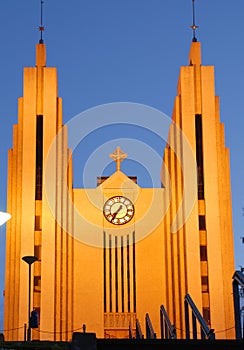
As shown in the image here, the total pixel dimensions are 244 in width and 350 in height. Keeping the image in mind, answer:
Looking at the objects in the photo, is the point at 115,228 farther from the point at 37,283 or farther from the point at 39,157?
the point at 39,157

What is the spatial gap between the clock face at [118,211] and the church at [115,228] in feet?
0.17

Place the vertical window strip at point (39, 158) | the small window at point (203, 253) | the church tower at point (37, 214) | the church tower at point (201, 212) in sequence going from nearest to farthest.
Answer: the church tower at point (201, 212) < the church tower at point (37, 214) < the small window at point (203, 253) < the vertical window strip at point (39, 158)

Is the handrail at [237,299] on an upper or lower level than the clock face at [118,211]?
lower

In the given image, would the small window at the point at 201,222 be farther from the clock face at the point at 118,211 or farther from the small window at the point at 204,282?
the clock face at the point at 118,211

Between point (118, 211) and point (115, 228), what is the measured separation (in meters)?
0.72

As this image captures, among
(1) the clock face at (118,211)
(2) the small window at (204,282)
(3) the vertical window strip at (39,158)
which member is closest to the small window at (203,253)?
(2) the small window at (204,282)

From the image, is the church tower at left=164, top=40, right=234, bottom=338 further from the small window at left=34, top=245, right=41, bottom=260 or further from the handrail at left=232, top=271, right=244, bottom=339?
the handrail at left=232, top=271, right=244, bottom=339

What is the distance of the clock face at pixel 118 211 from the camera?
34.4 metres

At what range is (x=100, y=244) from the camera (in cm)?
3406

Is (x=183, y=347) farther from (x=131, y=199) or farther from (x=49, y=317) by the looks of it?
(x=131, y=199)

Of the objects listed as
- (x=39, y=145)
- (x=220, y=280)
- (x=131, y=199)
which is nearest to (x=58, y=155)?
(x=39, y=145)

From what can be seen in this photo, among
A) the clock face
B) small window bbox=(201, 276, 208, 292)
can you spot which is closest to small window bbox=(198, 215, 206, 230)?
small window bbox=(201, 276, 208, 292)

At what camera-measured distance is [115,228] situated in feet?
112

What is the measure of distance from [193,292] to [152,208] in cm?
455
